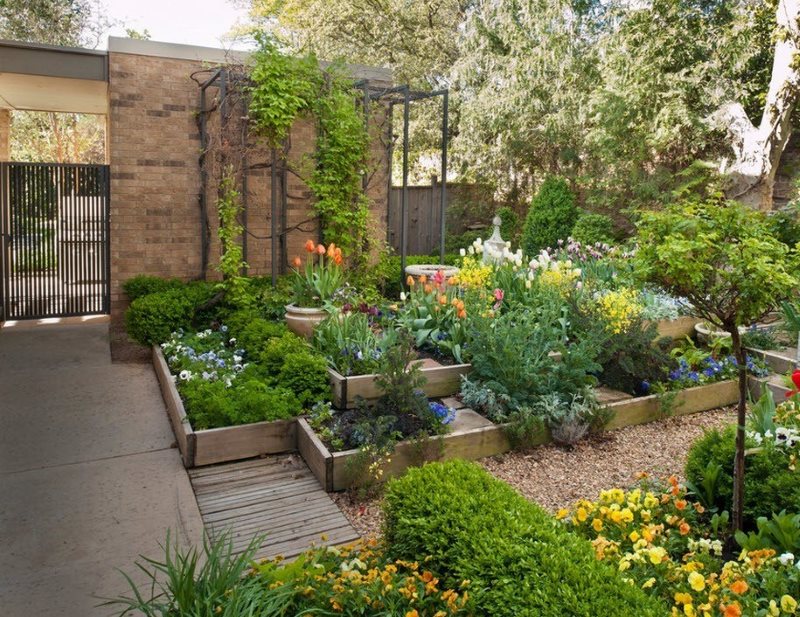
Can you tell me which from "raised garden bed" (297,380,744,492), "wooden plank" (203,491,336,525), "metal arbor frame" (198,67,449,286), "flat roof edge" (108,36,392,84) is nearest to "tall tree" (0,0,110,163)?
"flat roof edge" (108,36,392,84)

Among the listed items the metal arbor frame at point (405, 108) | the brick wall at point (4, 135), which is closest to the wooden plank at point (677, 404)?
the metal arbor frame at point (405, 108)

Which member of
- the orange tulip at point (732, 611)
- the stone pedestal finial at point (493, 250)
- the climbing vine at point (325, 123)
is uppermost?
the climbing vine at point (325, 123)

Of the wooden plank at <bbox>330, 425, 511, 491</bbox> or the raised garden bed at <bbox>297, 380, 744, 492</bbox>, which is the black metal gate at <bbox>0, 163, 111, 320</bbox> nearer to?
the raised garden bed at <bbox>297, 380, 744, 492</bbox>

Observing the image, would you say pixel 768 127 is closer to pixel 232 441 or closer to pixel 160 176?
pixel 160 176

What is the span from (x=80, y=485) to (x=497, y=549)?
2.99m

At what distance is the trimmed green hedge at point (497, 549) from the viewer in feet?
6.87

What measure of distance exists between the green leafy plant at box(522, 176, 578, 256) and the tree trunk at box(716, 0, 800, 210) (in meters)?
2.77

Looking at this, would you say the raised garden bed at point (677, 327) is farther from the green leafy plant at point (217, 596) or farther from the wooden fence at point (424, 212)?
→ the wooden fence at point (424, 212)

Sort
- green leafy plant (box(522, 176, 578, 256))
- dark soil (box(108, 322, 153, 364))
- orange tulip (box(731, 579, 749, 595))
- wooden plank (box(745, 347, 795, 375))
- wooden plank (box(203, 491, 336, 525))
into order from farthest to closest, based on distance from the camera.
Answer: green leafy plant (box(522, 176, 578, 256))
dark soil (box(108, 322, 153, 364))
wooden plank (box(745, 347, 795, 375))
wooden plank (box(203, 491, 336, 525))
orange tulip (box(731, 579, 749, 595))

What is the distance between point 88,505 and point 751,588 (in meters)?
3.46

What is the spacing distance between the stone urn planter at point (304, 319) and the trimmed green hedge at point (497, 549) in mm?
3571

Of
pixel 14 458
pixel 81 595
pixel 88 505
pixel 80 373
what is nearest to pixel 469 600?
pixel 81 595

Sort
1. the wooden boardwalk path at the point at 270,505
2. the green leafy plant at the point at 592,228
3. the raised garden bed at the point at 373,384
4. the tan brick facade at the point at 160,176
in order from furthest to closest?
the green leafy plant at the point at 592,228
the tan brick facade at the point at 160,176
the raised garden bed at the point at 373,384
the wooden boardwalk path at the point at 270,505

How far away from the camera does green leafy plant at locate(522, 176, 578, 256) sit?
12172mm
